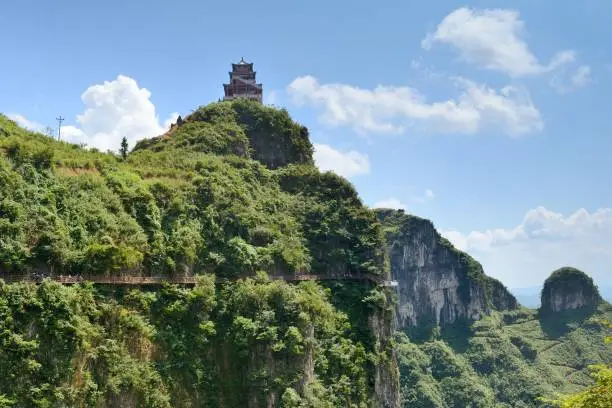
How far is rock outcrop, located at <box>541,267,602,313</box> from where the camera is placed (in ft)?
393

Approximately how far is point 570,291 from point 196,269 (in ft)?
341

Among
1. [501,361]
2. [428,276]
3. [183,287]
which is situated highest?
[428,276]

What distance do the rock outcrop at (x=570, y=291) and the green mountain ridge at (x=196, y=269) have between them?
8194cm

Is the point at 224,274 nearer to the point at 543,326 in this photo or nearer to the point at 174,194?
the point at 174,194

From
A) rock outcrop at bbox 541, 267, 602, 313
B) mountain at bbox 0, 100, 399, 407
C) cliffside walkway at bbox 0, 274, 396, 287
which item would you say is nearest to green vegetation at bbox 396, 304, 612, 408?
rock outcrop at bbox 541, 267, 602, 313

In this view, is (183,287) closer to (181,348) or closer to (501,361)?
(181,348)

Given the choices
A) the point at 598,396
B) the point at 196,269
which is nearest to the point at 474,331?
the point at 196,269

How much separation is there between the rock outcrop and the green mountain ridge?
81944 millimetres

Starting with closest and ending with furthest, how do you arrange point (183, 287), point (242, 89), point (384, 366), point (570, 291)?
point (183, 287) → point (384, 366) → point (242, 89) → point (570, 291)

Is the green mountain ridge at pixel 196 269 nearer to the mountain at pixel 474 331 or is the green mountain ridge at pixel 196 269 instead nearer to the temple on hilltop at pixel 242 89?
the temple on hilltop at pixel 242 89

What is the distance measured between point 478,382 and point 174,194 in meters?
71.3

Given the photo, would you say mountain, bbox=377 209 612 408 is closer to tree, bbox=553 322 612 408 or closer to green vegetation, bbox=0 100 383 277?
green vegetation, bbox=0 100 383 277

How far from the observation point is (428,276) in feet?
363

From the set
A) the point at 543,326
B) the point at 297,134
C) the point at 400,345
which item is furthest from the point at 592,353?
the point at 297,134
